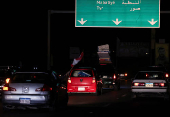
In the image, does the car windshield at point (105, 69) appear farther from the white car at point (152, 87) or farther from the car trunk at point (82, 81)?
the white car at point (152, 87)

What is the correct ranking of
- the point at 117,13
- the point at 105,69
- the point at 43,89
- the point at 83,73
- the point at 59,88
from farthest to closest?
the point at 117,13 → the point at 105,69 → the point at 83,73 → the point at 59,88 → the point at 43,89

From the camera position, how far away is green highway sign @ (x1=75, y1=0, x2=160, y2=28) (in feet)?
89.6

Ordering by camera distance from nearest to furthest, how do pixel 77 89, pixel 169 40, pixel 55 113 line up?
pixel 55 113 < pixel 77 89 < pixel 169 40

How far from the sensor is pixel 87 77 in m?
21.1

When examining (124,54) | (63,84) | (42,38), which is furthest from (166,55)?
(63,84)

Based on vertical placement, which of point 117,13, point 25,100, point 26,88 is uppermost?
point 117,13

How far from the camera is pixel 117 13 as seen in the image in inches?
1091

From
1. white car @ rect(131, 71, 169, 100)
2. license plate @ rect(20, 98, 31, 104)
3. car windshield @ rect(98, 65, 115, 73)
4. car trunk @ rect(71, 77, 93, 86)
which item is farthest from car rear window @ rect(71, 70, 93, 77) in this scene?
license plate @ rect(20, 98, 31, 104)

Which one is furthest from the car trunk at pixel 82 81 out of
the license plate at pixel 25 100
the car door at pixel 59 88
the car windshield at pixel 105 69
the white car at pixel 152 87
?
the license plate at pixel 25 100

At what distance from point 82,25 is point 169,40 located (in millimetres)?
97612

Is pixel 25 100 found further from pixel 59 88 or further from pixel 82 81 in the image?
pixel 82 81

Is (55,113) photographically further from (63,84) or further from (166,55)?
(166,55)

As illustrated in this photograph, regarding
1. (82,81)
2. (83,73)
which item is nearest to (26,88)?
(82,81)

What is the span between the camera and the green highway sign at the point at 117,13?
27312mm
